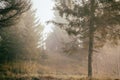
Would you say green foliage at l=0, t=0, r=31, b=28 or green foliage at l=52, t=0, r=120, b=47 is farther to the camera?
green foliage at l=0, t=0, r=31, b=28

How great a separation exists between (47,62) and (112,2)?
28.4 meters

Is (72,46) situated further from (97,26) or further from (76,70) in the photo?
(76,70)

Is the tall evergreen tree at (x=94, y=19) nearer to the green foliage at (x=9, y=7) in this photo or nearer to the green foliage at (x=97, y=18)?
the green foliage at (x=97, y=18)

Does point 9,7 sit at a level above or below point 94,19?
above

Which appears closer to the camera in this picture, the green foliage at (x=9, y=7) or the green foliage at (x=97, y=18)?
the green foliage at (x=97, y=18)

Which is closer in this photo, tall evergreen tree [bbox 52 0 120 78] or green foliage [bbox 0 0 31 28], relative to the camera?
tall evergreen tree [bbox 52 0 120 78]

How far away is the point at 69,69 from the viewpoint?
1651 inches

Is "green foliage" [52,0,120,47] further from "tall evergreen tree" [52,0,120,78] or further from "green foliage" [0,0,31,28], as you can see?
"green foliage" [0,0,31,28]

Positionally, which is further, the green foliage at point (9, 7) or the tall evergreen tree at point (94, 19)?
the green foliage at point (9, 7)

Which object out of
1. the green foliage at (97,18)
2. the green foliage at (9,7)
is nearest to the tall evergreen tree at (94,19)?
the green foliage at (97,18)

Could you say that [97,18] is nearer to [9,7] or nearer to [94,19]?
[94,19]

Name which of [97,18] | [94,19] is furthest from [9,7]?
[97,18]

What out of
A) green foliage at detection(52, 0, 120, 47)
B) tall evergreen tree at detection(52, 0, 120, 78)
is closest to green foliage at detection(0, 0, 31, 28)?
green foliage at detection(52, 0, 120, 47)

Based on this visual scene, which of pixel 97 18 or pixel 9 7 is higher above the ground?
pixel 9 7
